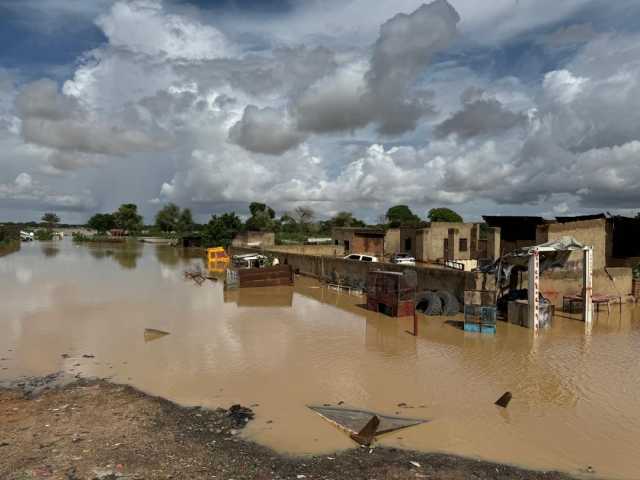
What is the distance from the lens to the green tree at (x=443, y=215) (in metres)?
75.8

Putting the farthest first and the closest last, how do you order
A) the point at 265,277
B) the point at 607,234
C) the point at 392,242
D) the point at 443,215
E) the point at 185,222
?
1. the point at 185,222
2. the point at 443,215
3. the point at 392,242
4. the point at 265,277
5. the point at 607,234

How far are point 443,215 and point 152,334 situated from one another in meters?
67.4

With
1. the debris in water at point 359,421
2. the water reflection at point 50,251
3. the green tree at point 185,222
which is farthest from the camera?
the green tree at point 185,222

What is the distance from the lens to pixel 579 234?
785 inches

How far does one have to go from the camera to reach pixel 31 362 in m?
12.2

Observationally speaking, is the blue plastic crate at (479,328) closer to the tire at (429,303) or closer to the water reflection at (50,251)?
the tire at (429,303)

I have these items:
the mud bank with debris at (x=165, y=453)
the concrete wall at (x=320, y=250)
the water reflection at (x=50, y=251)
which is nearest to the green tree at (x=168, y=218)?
the water reflection at (x=50, y=251)

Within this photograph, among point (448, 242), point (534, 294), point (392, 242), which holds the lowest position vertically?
point (534, 294)

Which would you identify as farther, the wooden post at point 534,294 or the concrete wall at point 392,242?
the concrete wall at point 392,242

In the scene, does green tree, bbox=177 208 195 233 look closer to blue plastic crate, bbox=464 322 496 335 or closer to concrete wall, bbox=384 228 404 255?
concrete wall, bbox=384 228 404 255

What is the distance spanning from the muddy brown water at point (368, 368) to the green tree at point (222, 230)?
3782 centimetres

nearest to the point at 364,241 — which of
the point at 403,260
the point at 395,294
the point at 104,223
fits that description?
the point at 403,260

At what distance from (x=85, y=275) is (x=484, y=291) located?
27327 mm

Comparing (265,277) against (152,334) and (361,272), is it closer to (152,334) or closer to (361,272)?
(361,272)
